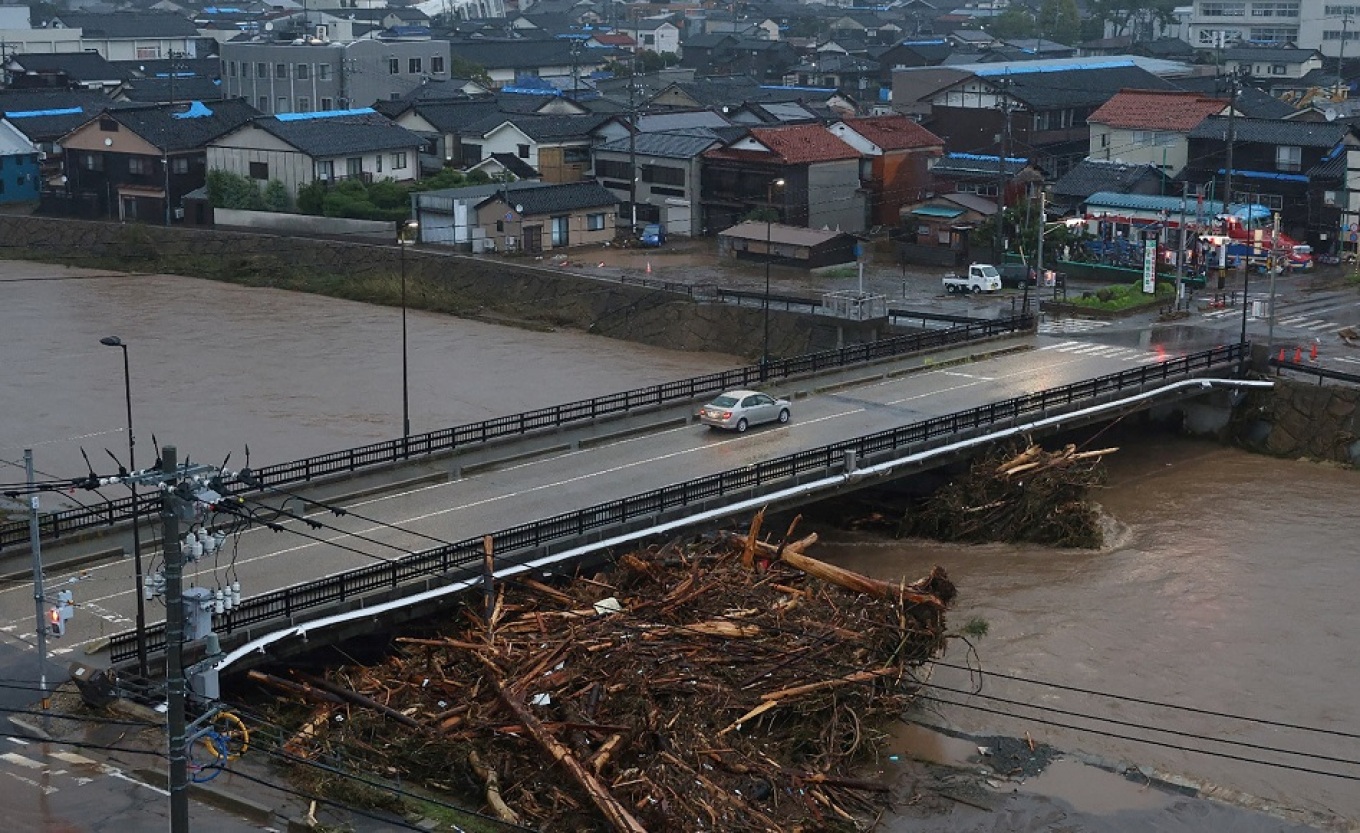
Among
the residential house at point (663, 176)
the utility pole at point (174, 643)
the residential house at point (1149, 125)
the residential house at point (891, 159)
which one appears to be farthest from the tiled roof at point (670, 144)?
the utility pole at point (174, 643)

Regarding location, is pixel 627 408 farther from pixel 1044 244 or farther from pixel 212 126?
pixel 212 126

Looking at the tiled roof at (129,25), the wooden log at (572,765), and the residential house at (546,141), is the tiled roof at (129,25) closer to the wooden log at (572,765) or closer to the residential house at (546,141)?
the residential house at (546,141)

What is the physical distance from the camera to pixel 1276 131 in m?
57.2

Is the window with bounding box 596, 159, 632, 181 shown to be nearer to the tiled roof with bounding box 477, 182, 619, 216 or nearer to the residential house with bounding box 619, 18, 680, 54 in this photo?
the tiled roof with bounding box 477, 182, 619, 216

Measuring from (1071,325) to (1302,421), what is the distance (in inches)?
323

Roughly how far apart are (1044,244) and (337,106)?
133 ft

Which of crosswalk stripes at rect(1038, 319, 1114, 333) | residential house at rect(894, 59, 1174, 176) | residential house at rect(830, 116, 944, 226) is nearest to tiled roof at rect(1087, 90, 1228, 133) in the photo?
residential house at rect(894, 59, 1174, 176)

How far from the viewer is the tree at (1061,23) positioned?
127750 mm

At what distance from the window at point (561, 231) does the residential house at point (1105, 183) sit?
15.8 m

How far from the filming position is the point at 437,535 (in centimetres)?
2584

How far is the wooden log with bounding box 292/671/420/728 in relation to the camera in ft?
67.6

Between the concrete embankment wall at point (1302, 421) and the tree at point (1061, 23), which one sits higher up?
the tree at point (1061, 23)

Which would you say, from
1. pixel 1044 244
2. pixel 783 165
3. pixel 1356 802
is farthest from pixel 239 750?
pixel 783 165

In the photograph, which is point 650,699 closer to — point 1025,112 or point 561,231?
point 561,231
